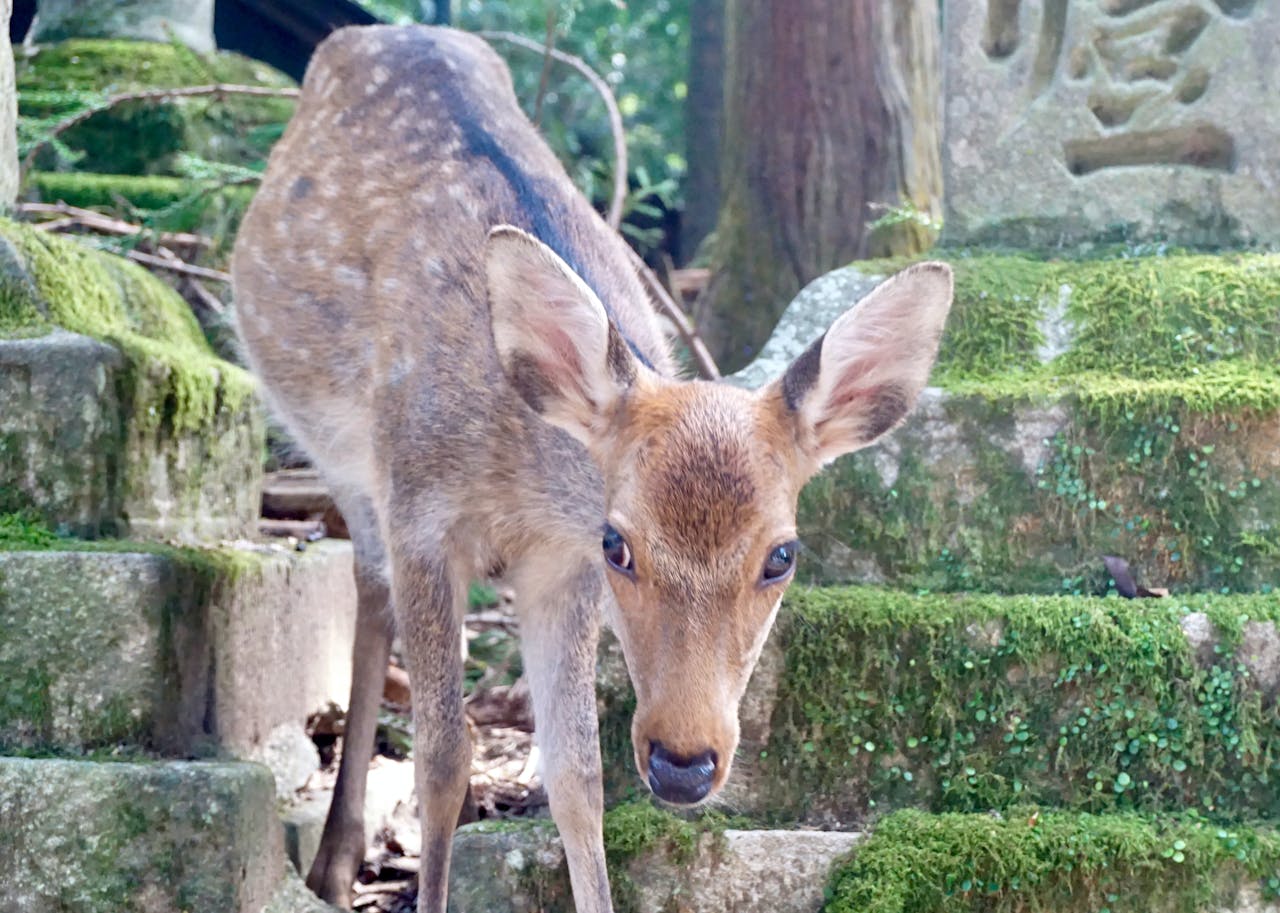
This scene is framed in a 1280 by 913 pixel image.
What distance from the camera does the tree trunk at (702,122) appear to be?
12.8 m

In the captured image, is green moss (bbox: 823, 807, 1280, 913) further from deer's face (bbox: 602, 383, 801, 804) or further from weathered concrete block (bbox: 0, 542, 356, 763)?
weathered concrete block (bbox: 0, 542, 356, 763)

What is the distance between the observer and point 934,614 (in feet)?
12.4

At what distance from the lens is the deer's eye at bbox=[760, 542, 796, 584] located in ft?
10.1

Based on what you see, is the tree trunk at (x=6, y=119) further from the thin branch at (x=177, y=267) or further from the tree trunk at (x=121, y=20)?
the tree trunk at (x=121, y=20)

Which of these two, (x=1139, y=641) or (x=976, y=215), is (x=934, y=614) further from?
(x=976, y=215)

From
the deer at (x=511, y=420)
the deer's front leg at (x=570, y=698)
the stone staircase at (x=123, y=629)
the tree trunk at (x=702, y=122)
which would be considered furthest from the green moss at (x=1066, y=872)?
the tree trunk at (x=702, y=122)

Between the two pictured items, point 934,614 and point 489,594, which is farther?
point 489,594

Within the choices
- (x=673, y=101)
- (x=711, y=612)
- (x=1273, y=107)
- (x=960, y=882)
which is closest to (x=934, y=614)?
(x=960, y=882)

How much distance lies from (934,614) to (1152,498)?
74 centimetres

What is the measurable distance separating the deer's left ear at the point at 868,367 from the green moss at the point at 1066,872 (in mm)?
916

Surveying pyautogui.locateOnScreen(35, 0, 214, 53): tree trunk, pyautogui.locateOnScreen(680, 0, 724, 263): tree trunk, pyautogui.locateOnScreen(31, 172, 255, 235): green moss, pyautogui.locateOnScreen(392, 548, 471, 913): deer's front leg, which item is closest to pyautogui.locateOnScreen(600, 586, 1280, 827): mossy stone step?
pyautogui.locateOnScreen(392, 548, 471, 913): deer's front leg

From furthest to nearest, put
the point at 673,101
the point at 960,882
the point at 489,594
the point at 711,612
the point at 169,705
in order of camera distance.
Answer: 1. the point at 673,101
2. the point at 489,594
3. the point at 169,705
4. the point at 960,882
5. the point at 711,612

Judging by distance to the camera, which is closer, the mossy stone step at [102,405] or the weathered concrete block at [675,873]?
the weathered concrete block at [675,873]

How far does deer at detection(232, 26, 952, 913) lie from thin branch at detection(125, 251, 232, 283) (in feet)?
4.26
